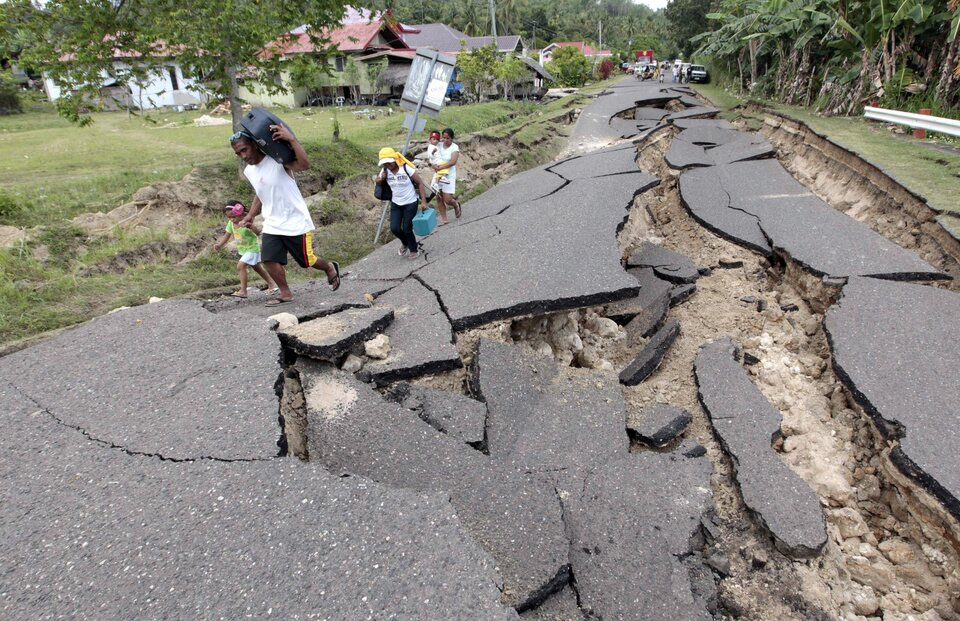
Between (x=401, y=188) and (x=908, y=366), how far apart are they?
504cm

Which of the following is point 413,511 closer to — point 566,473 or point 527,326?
point 566,473

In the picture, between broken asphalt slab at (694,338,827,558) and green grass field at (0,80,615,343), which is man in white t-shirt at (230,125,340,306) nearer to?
green grass field at (0,80,615,343)

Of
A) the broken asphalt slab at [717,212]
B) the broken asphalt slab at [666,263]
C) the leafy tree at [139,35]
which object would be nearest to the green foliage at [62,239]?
the leafy tree at [139,35]

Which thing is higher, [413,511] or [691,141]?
[691,141]

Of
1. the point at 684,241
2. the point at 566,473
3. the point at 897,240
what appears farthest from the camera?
the point at 684,241

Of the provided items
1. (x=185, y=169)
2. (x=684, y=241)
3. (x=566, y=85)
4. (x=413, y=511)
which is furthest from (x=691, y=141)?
(x=566, y=85)

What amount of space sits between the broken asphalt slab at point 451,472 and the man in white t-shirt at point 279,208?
164 centimetres

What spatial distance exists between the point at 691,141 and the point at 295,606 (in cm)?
1212

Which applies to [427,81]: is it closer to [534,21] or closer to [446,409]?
[446,409]

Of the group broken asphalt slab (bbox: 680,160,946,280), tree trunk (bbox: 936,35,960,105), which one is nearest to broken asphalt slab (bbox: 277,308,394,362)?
broken asphalt slab (bbox: 680,160,946,280)

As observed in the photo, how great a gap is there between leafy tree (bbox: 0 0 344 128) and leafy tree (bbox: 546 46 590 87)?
35970mm

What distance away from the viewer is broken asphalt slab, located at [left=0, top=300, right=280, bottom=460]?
277 cm

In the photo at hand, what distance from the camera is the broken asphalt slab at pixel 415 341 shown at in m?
3.71

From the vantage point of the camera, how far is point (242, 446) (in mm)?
2676
